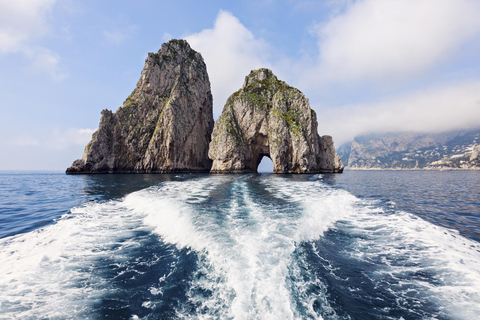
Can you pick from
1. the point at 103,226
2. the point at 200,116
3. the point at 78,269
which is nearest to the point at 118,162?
the point at 200,116

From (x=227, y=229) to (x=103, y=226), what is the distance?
695cm

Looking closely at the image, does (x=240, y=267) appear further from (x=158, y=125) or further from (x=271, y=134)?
(x=158, y=125)

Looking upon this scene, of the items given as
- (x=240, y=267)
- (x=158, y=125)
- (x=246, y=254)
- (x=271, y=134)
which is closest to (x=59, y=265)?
(x=240, y=267)

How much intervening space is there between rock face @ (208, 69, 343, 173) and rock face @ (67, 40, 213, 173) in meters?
12.4

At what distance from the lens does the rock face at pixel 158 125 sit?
62.6 meters

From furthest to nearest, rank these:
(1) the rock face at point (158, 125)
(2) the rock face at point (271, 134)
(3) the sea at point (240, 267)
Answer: (1) the rock face at point (158, 125) → (2) the rock face at point (271, 134) → (3) the sea at point (240, 267)

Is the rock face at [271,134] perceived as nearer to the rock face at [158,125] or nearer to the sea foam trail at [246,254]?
the rock face at [158,125]

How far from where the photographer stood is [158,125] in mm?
65938

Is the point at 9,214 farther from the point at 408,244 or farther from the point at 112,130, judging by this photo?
the point at 112,130

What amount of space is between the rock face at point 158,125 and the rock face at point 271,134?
40.7 feet

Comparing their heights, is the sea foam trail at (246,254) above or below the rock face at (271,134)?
below

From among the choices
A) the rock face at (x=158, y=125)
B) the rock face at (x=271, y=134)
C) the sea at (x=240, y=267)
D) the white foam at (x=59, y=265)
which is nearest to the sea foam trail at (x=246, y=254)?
the sea at (x=240, y=267)

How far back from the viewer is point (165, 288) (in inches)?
200

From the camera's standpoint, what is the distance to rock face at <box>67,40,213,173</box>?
2464 inches
